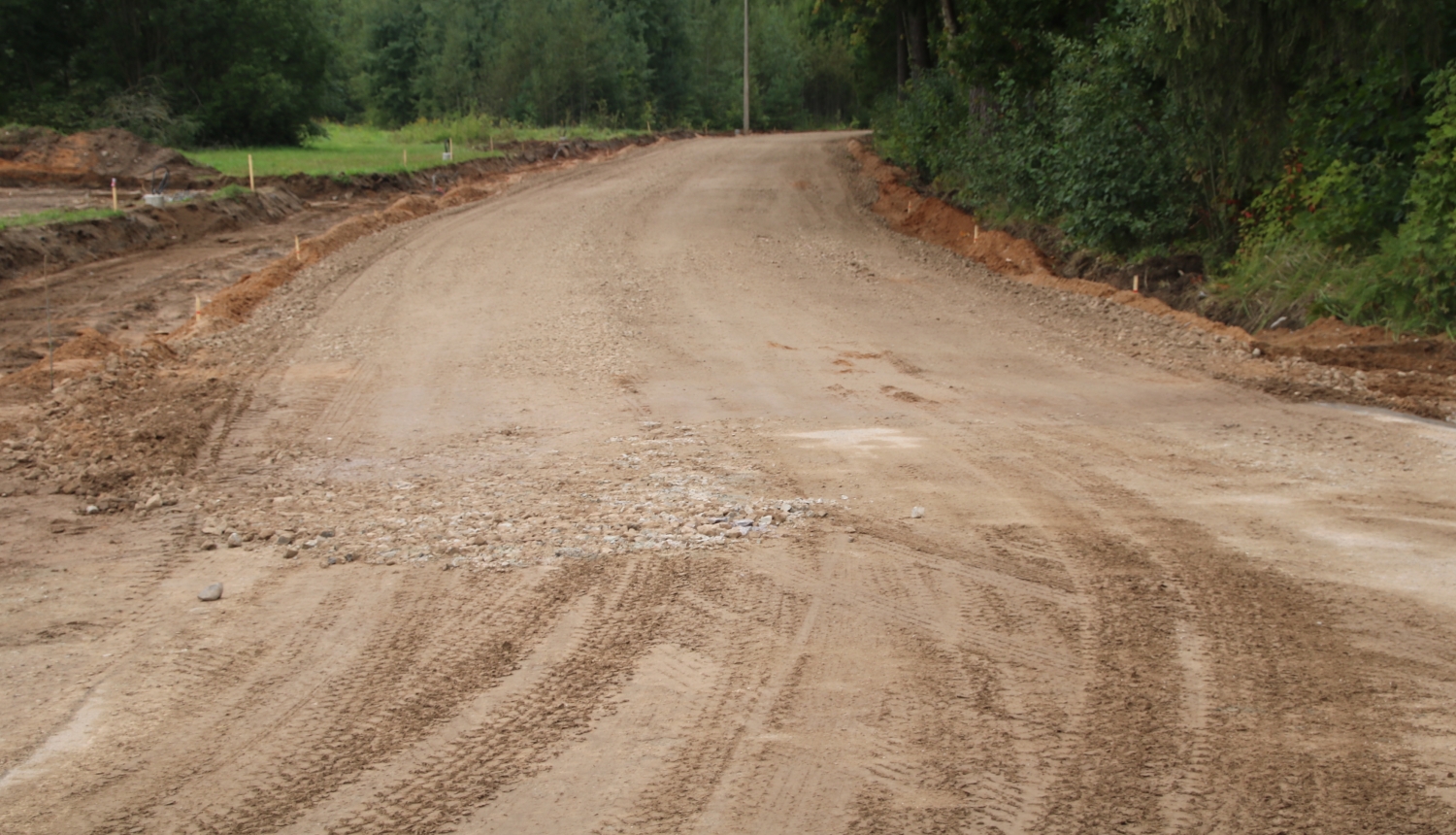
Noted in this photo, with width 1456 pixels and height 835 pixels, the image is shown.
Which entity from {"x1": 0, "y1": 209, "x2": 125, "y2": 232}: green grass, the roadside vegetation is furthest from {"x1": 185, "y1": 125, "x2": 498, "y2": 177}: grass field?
the roadside vegetation

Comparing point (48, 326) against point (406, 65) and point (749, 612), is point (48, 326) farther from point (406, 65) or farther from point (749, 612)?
point (406, 65)

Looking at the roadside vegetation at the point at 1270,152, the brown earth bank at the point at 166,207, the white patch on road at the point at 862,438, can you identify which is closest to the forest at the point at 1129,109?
the roadside vegetation at the point at 1270,152

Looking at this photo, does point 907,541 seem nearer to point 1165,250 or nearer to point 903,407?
point 903,407

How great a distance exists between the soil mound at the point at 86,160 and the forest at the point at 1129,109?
5.11 meters

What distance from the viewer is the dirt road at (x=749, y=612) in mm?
3717

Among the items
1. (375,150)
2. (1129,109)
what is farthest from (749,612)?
(375,150)

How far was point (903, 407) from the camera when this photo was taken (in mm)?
9555

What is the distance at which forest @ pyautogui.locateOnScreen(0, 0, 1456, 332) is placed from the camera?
12.2 m

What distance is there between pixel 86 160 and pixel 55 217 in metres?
11.2

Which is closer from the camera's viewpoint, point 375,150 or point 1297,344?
point 1297,344

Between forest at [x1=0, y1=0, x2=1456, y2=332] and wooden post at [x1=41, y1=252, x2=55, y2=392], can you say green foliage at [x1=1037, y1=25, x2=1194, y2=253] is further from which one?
wooden post at [x1=41, y1=252, x2=55, y2=392]

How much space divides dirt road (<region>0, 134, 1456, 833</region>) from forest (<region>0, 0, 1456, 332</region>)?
3956 millimetres

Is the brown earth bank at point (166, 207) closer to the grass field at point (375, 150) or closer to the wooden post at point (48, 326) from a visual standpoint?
the wooden post at point (48, 326)

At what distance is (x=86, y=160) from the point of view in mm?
29141
